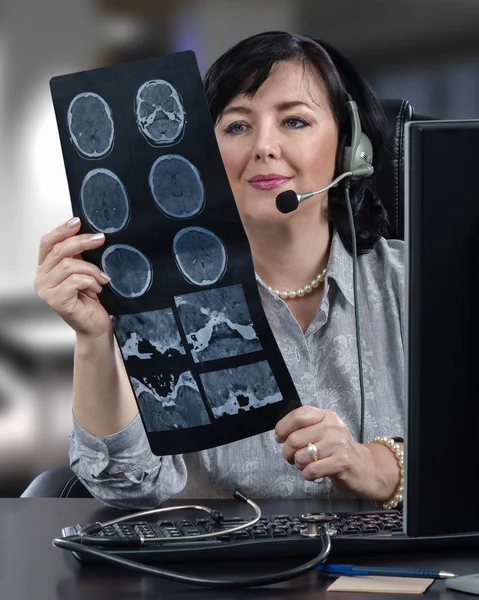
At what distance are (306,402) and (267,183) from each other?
1.07 ft

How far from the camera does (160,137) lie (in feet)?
Result: 3.07

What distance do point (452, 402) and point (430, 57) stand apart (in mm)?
2445

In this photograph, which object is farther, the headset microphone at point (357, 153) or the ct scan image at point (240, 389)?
the headset microphone at point (357, 153)

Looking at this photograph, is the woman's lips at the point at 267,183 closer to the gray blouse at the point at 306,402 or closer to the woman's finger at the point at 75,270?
the gray blouse at the point at 306,402

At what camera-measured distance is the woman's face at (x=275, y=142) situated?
1.30 meters

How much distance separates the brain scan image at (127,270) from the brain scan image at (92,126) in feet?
0.35

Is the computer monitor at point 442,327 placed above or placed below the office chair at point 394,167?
below

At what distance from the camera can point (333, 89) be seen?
55.1 inches

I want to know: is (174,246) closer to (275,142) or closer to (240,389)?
(240,389)

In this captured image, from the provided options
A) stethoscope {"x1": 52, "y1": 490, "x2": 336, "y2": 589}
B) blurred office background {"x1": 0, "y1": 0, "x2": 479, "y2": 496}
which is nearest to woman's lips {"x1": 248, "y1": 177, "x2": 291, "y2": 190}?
stethoscope {"x1": 52, "y1": 490, "x2": 336, "y2": 589}

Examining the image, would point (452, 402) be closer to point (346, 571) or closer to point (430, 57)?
point (346, 571)

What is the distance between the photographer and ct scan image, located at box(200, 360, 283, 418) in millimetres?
946

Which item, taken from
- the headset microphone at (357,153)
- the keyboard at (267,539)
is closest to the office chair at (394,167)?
the headset microphone at (357,153)

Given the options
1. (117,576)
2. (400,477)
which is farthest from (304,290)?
(117,576)
